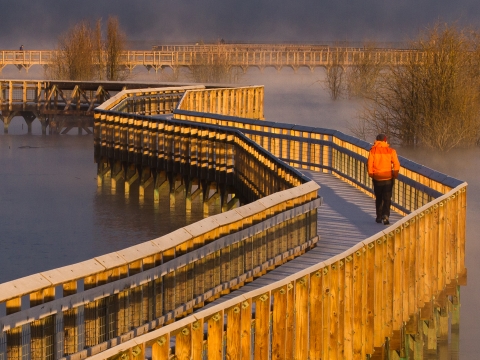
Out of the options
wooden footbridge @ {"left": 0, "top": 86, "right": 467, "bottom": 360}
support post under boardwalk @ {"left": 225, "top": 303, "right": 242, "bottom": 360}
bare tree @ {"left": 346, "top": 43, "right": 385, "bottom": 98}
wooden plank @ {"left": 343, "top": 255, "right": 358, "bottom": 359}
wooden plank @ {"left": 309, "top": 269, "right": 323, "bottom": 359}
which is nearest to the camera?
support post under boardwalk @ {"left": 225, "top": 303, "right": 242, "bottom": 360}

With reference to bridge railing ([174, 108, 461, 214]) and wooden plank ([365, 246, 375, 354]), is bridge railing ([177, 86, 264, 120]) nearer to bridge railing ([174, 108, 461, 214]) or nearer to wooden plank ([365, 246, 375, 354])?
bridge railing ([174, 108, 461, 214])

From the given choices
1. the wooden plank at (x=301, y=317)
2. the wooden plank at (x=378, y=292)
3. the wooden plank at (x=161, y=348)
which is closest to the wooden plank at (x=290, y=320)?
the wooden plank at (x=301, y=317)

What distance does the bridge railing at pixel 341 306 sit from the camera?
1062 centimetres

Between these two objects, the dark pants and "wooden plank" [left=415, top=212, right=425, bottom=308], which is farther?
the dark pants

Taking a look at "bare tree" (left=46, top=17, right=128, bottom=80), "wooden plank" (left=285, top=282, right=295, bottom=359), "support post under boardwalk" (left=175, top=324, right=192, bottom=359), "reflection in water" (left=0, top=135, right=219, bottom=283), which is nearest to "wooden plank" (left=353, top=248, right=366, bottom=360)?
"wooden plank" (left=285, top=282, right=295, bottom=359)

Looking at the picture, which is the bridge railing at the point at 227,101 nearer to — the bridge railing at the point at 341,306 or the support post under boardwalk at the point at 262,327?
the bridge railing at the point at 341,306

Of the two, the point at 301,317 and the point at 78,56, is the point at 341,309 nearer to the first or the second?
the point at 301,317

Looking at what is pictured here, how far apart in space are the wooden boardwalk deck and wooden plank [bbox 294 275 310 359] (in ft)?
14.3

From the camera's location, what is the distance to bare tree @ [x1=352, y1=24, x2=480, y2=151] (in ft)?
152

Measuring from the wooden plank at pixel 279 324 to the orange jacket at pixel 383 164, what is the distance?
382 inches

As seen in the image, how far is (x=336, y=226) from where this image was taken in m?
21.7

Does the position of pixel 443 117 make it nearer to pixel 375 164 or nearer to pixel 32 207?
pixel 32 207

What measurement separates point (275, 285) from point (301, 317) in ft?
2.33

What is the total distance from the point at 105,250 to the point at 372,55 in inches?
2570
